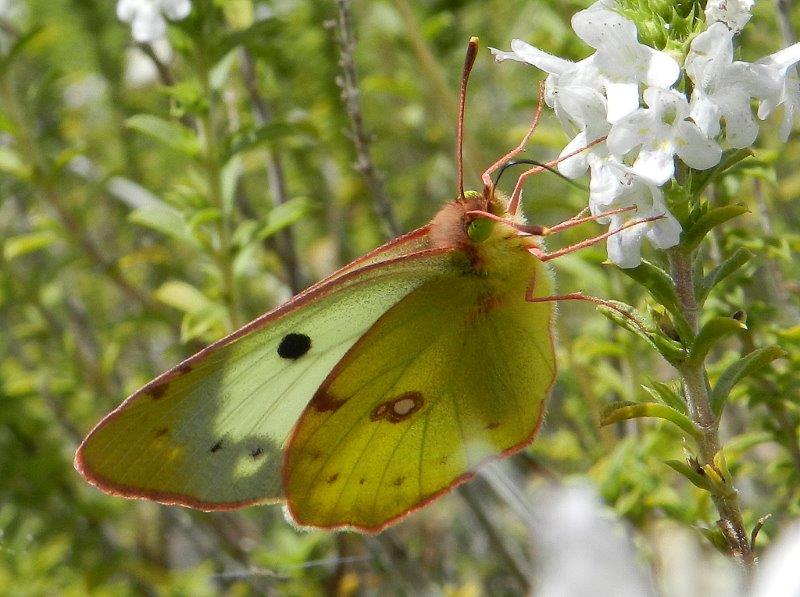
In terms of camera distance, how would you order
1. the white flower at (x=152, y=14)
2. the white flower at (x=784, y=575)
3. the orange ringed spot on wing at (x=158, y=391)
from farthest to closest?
the white flower at (x=152, y=14), the orange ringed spot on wing at (x=158, y=391), the white flower at (x=784, y=575)

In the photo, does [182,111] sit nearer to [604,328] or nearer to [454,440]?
[454,440]

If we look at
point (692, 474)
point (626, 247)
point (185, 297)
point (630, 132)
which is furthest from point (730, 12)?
point (185, 297)

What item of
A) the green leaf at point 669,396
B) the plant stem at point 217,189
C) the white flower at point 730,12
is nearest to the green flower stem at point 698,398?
the green leaf at point 669,396

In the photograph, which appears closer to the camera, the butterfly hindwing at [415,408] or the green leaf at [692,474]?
the green leaf at [692,474]

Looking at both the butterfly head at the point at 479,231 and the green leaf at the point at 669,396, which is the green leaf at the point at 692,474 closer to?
the green leaf at the point at 669,396

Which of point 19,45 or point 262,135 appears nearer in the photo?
point 262,135

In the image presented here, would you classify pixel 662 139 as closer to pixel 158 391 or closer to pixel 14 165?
pixel 158 391
